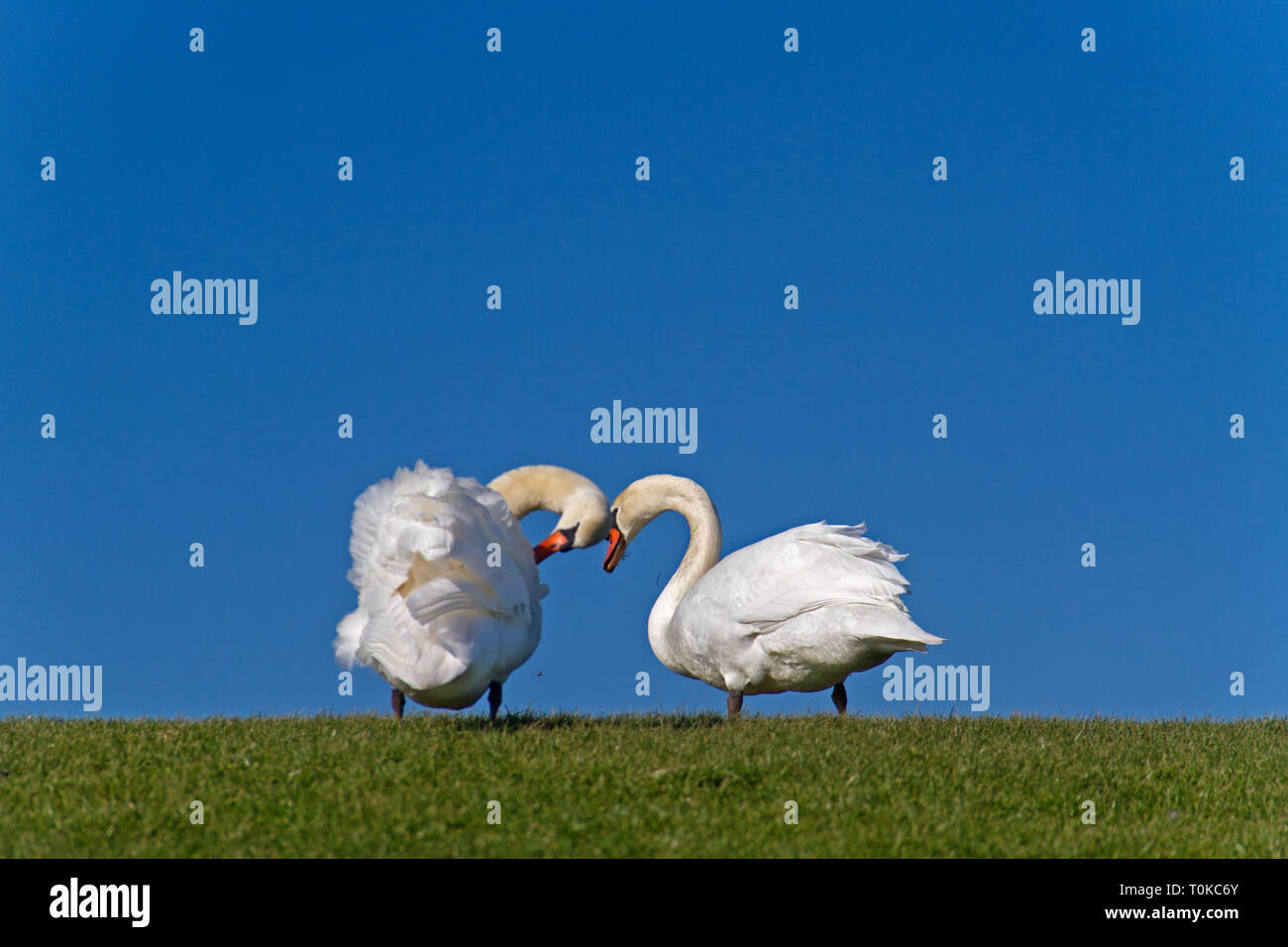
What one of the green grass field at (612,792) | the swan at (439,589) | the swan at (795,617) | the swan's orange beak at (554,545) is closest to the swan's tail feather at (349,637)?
the swan at (439,589)

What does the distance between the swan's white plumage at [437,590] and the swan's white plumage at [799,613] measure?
8.55ft

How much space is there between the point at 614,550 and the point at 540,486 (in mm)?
2305

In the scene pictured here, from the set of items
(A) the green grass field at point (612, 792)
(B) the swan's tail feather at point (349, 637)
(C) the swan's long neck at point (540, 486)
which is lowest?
(A) the green grass field at point (612, 792)

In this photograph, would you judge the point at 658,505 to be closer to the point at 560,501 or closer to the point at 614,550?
the point at 614,550

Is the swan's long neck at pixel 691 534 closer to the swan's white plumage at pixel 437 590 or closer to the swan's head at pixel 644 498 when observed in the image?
the swan's head at pixel 644 498

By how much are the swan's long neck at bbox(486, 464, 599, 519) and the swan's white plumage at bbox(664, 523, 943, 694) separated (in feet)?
6.24

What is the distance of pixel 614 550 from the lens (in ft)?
50.9

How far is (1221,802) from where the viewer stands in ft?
32.8

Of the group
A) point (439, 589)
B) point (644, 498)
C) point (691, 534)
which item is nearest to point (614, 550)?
point (644, 498)

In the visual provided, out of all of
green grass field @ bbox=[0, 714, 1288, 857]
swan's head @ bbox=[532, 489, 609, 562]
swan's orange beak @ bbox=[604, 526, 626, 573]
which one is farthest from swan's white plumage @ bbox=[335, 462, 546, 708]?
swan's orange beak @ bbox=[604, 526, 626, 573]

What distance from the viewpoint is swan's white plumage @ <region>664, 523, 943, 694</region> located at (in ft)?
40.9

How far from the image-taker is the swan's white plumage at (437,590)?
34.1ft

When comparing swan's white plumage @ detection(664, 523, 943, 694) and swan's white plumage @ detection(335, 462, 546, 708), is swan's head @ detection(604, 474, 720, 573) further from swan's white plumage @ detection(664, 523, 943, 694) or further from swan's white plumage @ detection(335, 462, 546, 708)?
swan's white plumage @ detection(335, 462, 546, 708)
